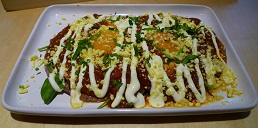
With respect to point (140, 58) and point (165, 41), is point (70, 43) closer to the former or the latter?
point (140, 58)

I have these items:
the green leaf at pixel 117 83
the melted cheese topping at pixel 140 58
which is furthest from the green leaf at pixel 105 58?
the green leaf at pixel 117 83

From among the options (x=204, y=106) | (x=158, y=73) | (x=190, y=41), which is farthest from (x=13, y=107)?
(x=190, y=41)

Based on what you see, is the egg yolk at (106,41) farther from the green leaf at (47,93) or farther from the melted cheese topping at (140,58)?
the green leaf at (47,93)

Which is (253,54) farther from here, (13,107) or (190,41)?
(13,107)

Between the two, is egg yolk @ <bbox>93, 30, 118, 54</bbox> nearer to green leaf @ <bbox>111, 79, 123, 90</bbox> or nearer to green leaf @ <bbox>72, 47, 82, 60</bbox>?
green leaf @ <bbox>72, 47, 82, 60</bbox>

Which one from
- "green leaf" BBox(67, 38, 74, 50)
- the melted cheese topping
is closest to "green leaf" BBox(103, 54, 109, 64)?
the melted cheese topping
